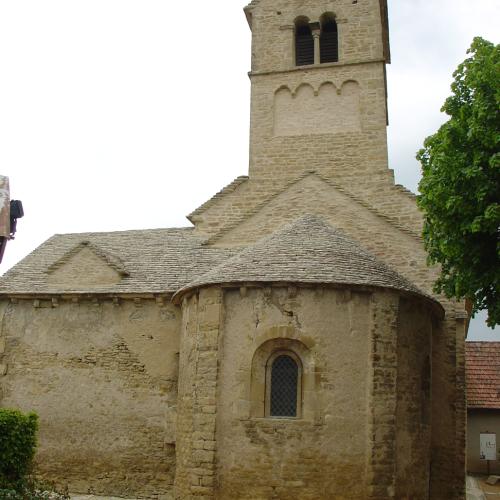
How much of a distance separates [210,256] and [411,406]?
7.10 m

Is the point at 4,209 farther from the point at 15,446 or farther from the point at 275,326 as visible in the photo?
the point at 275,326

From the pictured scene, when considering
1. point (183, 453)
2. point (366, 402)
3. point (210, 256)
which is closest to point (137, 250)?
point (210, 256)

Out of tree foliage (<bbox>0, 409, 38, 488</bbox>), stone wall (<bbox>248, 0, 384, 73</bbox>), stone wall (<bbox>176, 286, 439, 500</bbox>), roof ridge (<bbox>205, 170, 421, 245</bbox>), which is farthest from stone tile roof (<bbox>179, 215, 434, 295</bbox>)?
stone wall (<bbox>248, 0, 384, 73</bbox>)

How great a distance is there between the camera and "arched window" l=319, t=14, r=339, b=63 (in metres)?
20.9

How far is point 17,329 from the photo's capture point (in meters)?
17.9

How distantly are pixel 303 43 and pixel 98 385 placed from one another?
506 inches

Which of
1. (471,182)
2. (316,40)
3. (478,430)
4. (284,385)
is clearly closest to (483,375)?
(478,430)

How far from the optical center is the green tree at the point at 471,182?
1105cm

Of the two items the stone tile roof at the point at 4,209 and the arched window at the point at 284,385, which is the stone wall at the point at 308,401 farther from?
the stone tile roof at the point at 4,209

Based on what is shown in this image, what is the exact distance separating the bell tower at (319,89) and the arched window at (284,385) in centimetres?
729

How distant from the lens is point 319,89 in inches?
797

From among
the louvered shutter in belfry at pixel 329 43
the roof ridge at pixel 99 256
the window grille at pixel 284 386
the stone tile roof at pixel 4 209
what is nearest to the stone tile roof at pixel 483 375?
the window grille at pixel 284 386

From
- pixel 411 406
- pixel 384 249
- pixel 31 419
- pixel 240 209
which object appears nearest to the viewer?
pixel 31 419

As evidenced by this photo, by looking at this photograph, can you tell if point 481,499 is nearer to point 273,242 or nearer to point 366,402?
point 366,402
